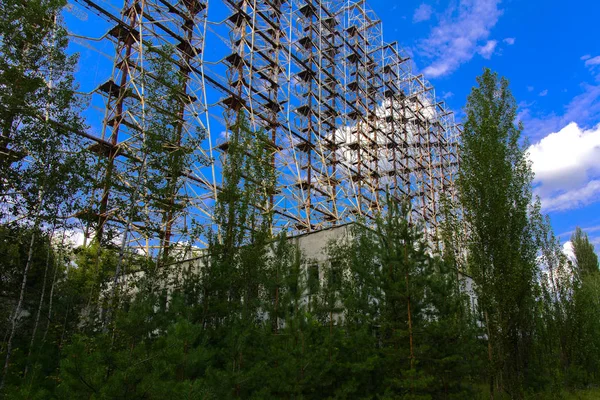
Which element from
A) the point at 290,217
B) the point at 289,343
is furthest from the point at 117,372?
the point at 290,217

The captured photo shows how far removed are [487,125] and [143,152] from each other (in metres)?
10.6

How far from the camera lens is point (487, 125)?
1329 cm

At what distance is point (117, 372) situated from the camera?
5.00 meters

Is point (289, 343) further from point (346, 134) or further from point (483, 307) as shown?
point (346, 134)

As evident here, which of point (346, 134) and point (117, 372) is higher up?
point (346, 134)

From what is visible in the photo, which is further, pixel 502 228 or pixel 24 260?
pixel 502 228

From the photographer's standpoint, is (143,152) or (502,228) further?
(502,228)

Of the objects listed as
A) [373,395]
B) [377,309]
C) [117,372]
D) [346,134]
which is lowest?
[373,395]

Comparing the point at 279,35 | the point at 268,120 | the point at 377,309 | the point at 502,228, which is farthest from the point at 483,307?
the point at 279,35

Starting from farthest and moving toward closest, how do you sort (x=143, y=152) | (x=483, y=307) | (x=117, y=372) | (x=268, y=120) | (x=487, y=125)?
1. (x=268, y=120)
2. (x=487, y=125)
3. (x=483, y=307)
4. (x=143, y=152)
5. (x=117, y=372)

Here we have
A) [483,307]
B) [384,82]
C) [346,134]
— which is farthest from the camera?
[384,82]

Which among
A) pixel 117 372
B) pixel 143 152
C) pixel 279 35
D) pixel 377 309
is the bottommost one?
pixel 117 372

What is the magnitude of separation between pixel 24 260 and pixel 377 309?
31.6ft

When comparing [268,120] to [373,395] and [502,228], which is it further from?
[373,395]
